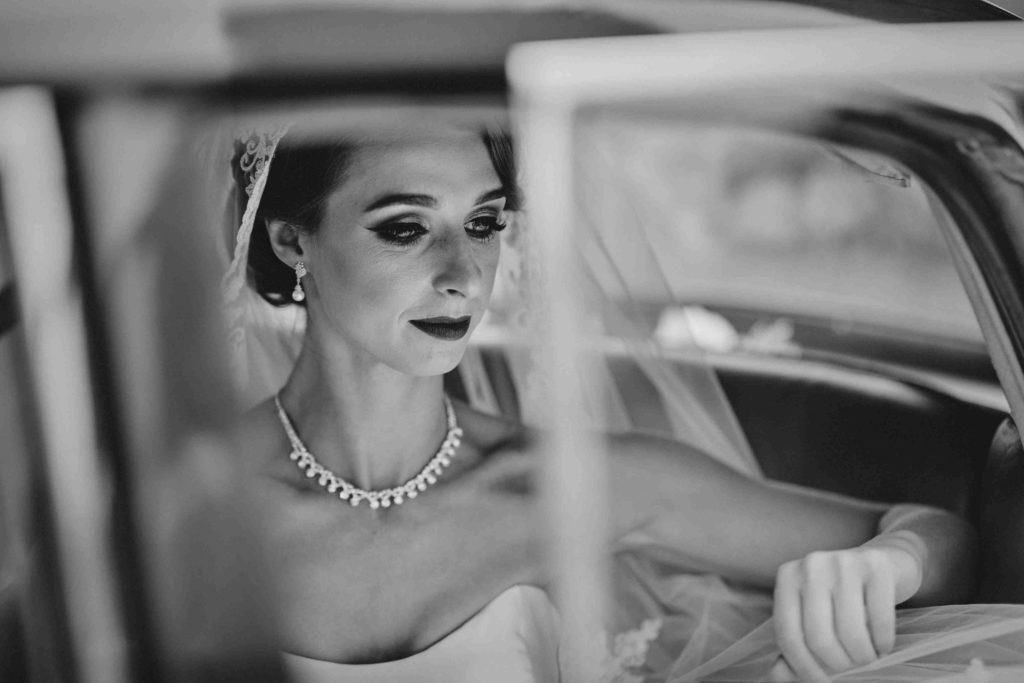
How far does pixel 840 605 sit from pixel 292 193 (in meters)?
1.04

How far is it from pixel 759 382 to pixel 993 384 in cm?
40

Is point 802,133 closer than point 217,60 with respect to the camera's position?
No

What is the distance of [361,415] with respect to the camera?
1.33 m

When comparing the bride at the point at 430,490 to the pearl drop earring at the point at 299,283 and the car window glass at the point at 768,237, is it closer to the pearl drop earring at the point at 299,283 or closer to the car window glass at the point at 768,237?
the pearl drop earring at the point at 299,283

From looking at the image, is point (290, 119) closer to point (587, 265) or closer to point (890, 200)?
point (587, 265)

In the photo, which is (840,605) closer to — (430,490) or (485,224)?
(430,490)

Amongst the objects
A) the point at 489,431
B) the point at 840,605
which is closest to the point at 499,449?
the point at 489,431

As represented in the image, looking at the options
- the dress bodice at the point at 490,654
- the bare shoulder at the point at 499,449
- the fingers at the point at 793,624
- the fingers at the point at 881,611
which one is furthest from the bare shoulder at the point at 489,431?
the fingers at the point at 881,611

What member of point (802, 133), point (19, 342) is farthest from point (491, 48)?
point (19, 342)

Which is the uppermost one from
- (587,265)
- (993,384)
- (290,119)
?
(290,119)

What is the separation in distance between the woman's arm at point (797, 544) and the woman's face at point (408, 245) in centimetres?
35

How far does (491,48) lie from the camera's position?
130cm

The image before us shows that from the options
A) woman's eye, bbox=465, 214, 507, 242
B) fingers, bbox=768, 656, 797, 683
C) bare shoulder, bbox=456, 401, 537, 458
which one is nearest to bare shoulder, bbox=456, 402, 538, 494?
bare shoulder, bbox=456, 401, 537, 458

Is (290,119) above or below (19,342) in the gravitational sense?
above
